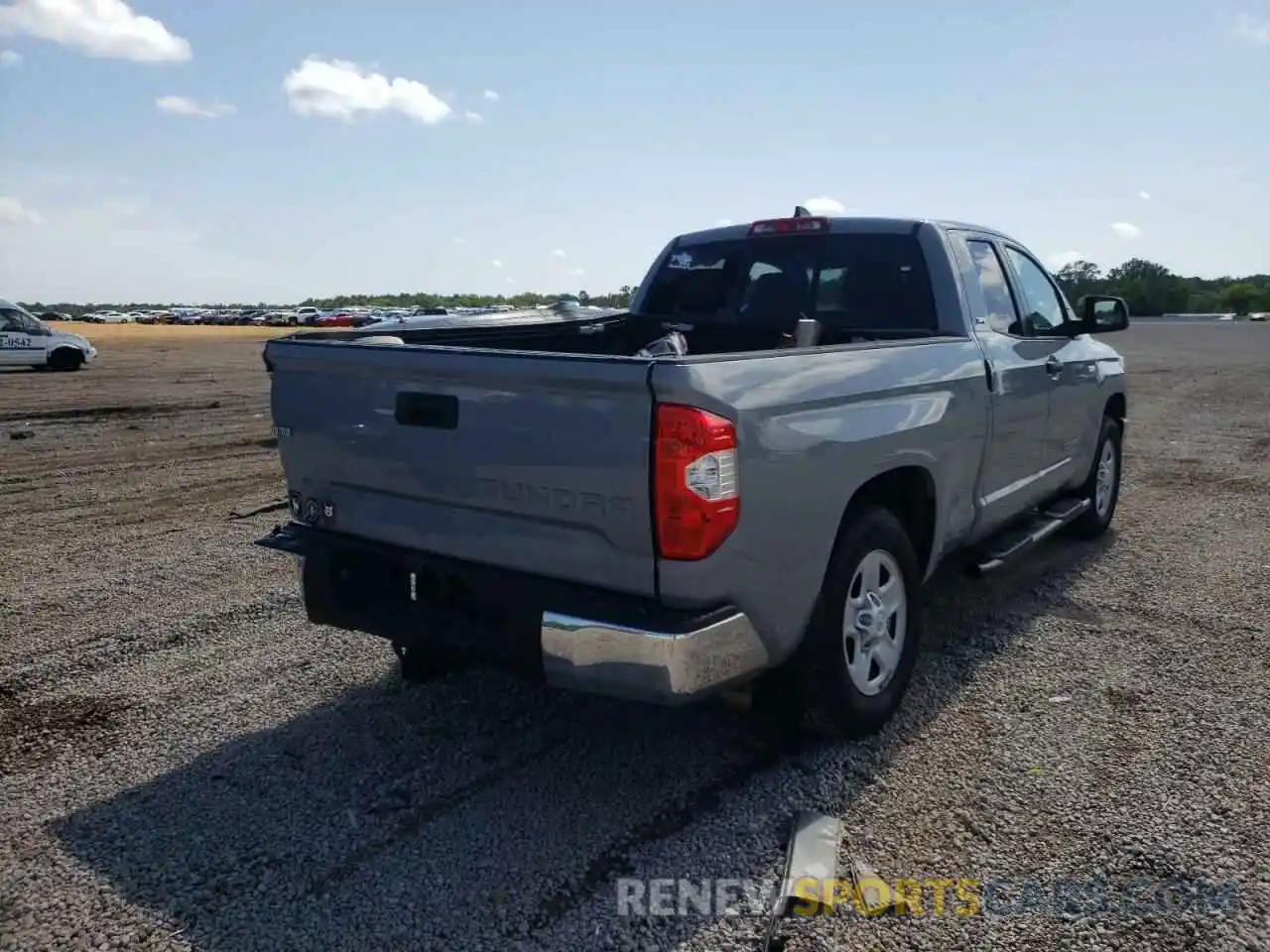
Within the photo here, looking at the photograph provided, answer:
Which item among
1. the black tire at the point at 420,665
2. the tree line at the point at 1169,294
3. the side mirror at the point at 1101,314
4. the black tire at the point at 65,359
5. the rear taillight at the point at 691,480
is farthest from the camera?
the tree line at the point at 1169,294

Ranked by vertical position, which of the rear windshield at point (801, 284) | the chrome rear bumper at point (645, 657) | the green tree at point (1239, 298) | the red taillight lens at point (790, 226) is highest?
the red taillight lens at point (790, 226)

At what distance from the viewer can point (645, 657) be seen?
2.97m

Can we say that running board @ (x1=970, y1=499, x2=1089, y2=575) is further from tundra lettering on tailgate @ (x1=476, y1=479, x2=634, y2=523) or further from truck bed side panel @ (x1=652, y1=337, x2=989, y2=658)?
tundra lettering on tailgate @ (x1=476, y1=479, x2=634, y2=523)

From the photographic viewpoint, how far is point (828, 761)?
12.2 ft

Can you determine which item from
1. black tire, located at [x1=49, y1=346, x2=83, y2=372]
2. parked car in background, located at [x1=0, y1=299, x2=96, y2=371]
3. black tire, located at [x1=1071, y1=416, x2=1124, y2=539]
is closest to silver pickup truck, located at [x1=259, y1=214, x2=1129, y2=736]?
black tire, located at [x1=1071, y1=416, x2=1124, y2=539]

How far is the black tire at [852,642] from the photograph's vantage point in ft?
11.6

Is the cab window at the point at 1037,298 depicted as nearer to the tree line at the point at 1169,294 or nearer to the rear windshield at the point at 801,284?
the rear windshield at the point at 801,284

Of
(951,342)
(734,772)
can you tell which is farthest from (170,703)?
(951,342)

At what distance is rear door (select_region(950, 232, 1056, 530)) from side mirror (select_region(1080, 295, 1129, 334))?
2.04 feet

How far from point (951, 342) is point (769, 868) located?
2439 mm

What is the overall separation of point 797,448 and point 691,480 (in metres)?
0.50

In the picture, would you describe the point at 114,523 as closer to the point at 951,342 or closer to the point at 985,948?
the point at 951,342
